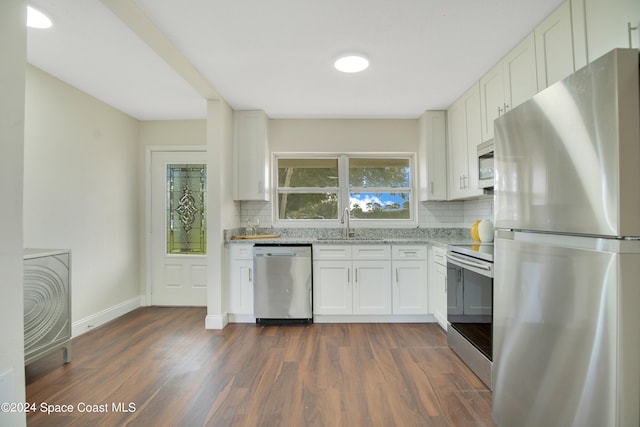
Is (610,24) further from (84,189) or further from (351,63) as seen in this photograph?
(84,189)

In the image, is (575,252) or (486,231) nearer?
(575,252)

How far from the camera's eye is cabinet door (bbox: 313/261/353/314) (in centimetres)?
331

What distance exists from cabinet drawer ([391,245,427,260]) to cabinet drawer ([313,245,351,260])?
0.51 m

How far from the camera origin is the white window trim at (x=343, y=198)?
3.92m

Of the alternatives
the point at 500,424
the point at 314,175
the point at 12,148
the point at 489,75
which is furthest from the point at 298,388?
the point at 489,75

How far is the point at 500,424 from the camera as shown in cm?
148

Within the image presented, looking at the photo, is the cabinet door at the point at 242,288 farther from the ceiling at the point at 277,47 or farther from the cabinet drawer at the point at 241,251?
the ceiling at the point at 277,47

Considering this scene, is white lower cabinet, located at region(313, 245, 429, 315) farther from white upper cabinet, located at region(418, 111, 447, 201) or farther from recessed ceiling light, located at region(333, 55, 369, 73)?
recessed ceiling light, located at region(333, 55, 369, 73)

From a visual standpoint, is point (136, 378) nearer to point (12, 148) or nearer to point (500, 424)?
point (12, 148)

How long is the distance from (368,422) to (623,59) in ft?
6.32

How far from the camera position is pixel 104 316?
3324 mm

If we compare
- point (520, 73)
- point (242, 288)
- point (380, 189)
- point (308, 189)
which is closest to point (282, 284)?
point (242, 288)

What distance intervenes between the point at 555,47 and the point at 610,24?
1.20ft

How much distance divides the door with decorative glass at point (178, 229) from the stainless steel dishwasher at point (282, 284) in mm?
1063
